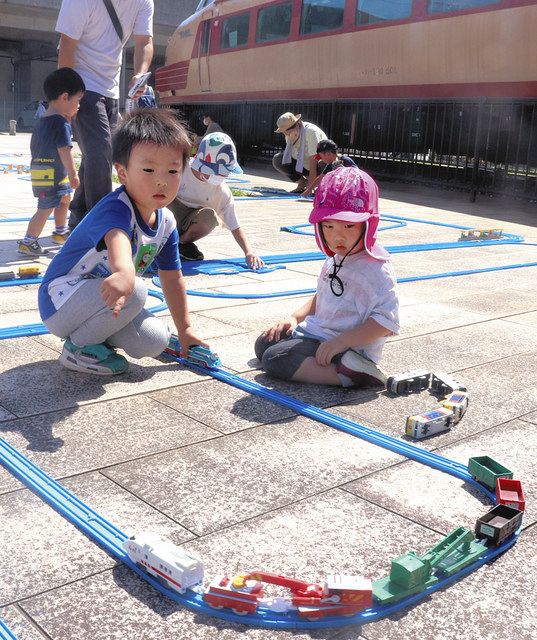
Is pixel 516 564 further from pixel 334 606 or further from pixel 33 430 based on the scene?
pixel 33 430

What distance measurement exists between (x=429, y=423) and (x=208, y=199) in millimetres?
3174

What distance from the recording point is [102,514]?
6.91 ft

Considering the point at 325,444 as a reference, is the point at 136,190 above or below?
above

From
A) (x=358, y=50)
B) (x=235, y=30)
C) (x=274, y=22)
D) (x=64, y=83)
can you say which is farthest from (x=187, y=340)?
(x=235, y=30)

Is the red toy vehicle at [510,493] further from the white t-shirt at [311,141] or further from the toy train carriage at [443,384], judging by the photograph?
the white t-shirt at [311,141]

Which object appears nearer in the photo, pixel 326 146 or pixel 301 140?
pixel 326 146

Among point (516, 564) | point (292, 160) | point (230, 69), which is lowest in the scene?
point (516, 564)

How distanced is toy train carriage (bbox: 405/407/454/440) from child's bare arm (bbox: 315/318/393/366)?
16.3 inches

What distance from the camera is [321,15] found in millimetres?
13375

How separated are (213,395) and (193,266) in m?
2.71

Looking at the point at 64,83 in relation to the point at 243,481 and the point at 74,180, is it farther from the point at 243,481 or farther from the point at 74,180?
the point at 243,481

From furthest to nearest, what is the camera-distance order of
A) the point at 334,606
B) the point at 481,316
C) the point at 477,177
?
the point at 477,177
the point at 481,316
the point at 334,606

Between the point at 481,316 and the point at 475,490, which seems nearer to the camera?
the point at 475,490

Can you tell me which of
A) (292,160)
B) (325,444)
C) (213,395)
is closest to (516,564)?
(325,444)
